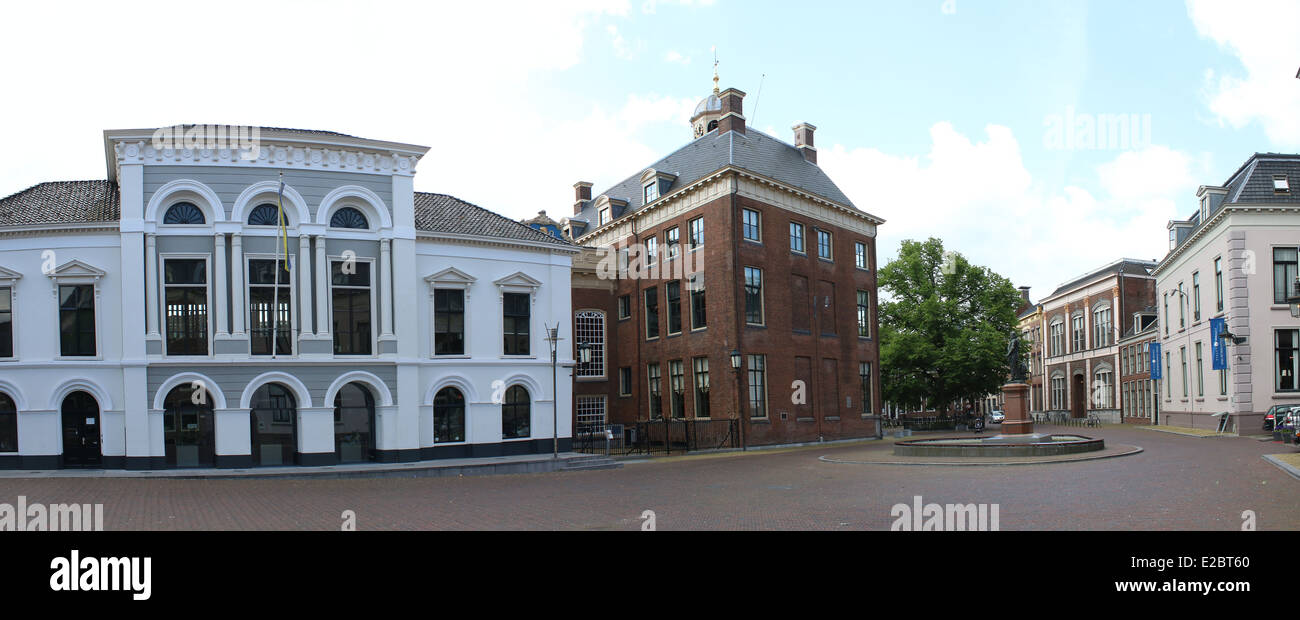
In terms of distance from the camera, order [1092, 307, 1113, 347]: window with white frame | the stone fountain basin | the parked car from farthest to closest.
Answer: [1092, 307, 1113, 347]: window with white frame → the parked car → the stone fountain basin

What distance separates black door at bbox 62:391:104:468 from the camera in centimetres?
2475

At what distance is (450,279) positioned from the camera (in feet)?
91.9

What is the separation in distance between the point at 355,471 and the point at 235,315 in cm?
606

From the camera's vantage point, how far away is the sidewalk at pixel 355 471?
23141mm

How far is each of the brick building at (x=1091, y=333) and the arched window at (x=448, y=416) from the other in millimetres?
55426

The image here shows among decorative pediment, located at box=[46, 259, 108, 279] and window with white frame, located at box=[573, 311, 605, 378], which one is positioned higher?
decorative pediment, located at box=[46, 259, 108, 279]

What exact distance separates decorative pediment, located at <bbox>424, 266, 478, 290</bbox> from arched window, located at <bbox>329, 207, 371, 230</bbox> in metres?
2.62

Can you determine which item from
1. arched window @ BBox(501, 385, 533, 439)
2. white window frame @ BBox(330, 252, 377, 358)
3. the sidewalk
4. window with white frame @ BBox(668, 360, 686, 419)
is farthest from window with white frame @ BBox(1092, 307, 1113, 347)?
white window frame @ BBox(330, 252, 377, 358)

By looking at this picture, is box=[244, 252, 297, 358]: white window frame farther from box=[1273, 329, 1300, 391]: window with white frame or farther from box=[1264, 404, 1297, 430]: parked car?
box=[1273, 329, 1300, 391]: window with white frame

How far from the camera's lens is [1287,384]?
35594 millimetres

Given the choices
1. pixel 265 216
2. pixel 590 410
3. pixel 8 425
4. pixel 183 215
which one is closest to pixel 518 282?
pixel 265 216

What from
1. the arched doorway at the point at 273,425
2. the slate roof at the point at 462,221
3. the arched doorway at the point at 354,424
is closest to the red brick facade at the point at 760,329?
the slate roof at the point at 462,221
